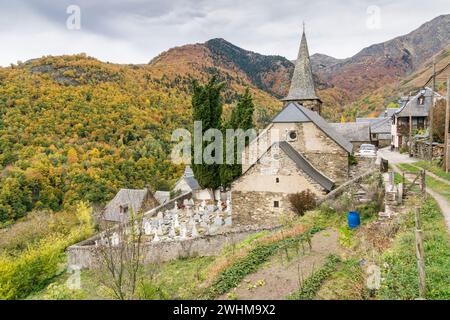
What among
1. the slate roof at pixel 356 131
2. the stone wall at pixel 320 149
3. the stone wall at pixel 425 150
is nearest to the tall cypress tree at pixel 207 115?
the stone wall at pixel 320 149

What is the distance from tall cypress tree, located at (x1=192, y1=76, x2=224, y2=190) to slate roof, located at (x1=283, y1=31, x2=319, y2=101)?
864 cm

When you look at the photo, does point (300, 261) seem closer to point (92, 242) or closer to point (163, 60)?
point (92, 242)

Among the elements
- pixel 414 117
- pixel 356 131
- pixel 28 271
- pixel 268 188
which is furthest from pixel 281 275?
pixel 356 131

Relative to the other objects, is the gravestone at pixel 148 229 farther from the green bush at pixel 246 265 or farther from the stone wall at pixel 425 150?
the stone wall at pixel 425 150

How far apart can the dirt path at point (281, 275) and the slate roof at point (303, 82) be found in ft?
67.0

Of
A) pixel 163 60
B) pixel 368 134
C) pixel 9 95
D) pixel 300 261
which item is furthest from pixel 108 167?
pixel 163 60

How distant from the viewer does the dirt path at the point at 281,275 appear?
331 inches

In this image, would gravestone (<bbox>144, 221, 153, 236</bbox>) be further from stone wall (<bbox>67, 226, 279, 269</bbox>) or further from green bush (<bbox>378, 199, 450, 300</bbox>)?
green bush (<bbox>378, 199, 450, 300</bbox>)

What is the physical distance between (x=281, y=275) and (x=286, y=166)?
8665 mm

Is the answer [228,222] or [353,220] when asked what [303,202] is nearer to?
[353,220]

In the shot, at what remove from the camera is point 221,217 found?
2014cm

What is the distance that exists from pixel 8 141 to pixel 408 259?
165ft

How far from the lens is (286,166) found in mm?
17203

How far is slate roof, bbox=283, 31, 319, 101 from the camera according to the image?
96.8 feet
